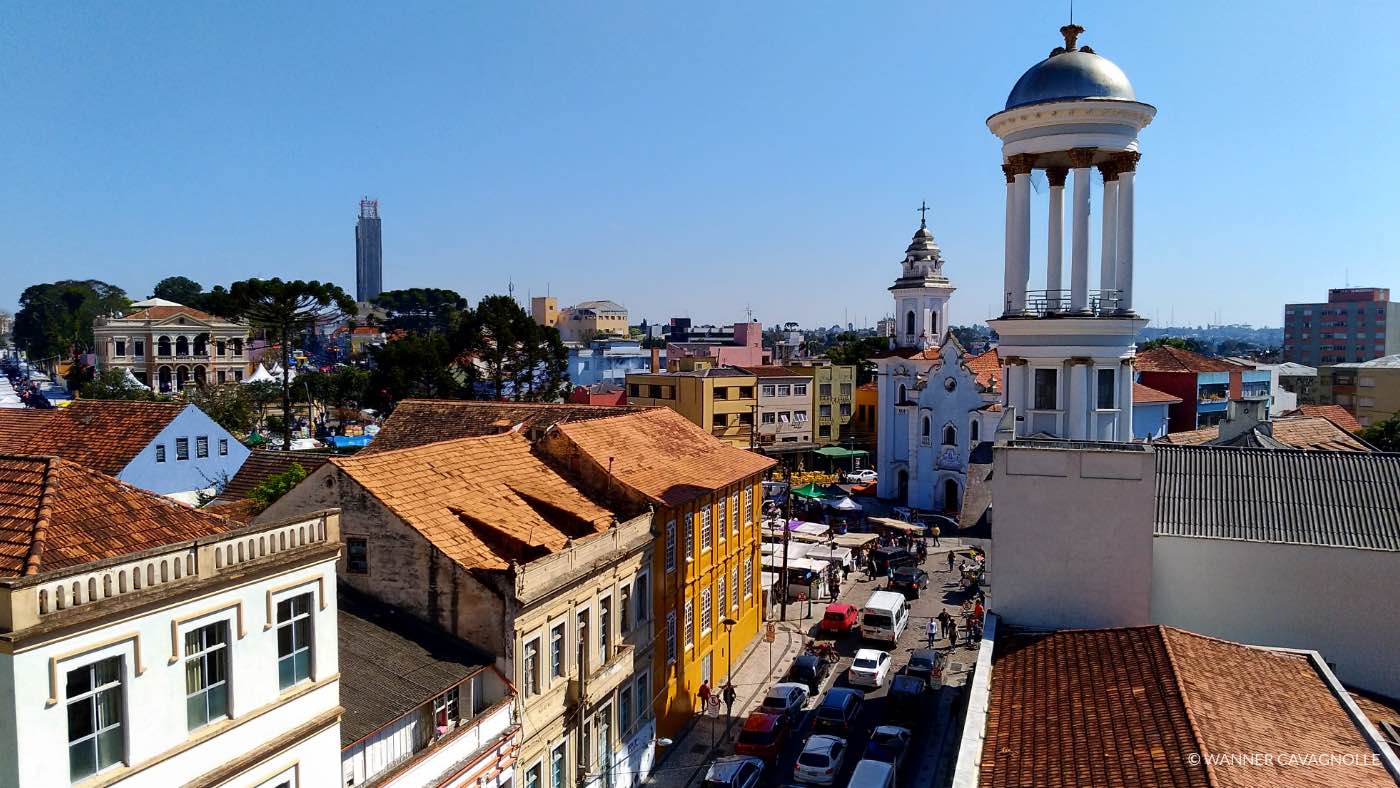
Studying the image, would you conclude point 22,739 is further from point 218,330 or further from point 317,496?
point 218,330

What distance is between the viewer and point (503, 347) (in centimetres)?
6481

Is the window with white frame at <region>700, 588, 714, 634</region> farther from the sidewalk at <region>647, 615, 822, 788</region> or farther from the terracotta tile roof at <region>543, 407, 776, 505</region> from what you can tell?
the terracotta tile roof at <region>543, 407, 776, 505</region>

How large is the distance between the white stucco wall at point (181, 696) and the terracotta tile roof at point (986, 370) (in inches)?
2052

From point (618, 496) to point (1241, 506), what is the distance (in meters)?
15.1

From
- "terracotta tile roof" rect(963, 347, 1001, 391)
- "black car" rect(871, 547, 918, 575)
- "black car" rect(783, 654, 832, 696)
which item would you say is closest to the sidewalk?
"black car" rect(783, 654, 832, 696)

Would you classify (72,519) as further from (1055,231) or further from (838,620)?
(838,620)

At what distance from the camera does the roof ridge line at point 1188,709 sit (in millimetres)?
11052

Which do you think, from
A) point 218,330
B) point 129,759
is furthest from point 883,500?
point 218,330

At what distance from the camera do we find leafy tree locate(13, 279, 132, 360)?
118 m

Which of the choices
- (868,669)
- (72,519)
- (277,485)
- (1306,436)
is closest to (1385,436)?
(1306,436)

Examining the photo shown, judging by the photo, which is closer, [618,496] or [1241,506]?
[1241,506]

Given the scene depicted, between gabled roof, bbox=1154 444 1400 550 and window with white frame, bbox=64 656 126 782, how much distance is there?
56.6ft

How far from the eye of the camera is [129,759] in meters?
11.7

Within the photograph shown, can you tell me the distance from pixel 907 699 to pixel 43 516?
23.3 metres
